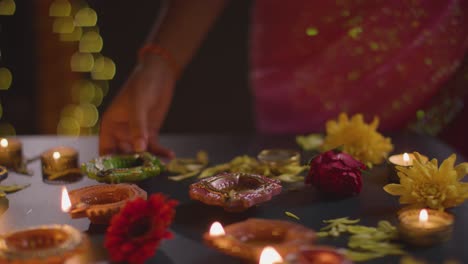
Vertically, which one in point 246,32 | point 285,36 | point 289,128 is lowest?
point 289,128

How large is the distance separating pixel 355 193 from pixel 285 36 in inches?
34.2

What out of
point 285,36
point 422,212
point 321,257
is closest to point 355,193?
point 422,212

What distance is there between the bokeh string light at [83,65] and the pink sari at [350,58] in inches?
63.9

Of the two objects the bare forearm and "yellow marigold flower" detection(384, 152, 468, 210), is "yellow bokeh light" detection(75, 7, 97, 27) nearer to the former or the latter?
the bare forearm

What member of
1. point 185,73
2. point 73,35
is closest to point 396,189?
point 185,73

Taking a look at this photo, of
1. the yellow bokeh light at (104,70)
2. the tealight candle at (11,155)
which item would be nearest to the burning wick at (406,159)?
the tealight candle at (11,155)

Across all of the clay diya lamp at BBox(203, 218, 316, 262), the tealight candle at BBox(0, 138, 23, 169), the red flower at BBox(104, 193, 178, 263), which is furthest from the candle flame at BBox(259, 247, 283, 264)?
the tealight candle at BBox(0, 138, 23, 169)

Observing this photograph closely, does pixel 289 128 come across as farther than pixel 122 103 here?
Yes

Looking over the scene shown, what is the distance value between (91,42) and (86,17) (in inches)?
5.4

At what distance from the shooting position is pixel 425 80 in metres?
1.77

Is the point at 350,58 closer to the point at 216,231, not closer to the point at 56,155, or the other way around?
the point at 56,155

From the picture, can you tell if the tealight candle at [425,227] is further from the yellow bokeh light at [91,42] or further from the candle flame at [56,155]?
the yellow bokeh light at [91,42]

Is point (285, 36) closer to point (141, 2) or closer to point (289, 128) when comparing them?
point (289, 128)

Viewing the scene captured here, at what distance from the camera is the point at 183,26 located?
175 cm
